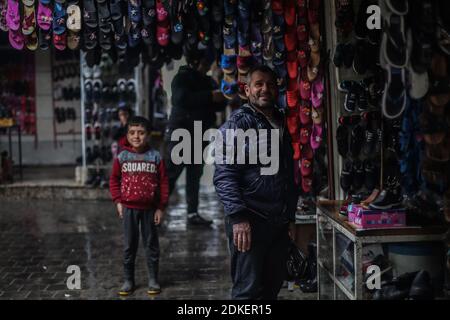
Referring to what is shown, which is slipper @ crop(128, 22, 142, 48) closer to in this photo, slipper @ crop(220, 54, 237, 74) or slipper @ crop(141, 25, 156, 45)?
slipper @ crop(141, 25, 156, 45)

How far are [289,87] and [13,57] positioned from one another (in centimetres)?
738

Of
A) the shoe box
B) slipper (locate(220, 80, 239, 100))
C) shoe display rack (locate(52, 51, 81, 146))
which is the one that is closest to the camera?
the shoe box

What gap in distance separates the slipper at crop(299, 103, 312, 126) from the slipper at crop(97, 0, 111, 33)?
1803 millimetres

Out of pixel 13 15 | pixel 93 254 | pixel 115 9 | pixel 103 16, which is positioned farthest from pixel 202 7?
pixel 93 254

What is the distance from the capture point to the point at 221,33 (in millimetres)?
5438

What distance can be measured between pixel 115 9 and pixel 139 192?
153 cm

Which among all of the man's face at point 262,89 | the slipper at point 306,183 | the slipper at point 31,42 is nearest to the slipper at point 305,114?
the slipper at point 306,183

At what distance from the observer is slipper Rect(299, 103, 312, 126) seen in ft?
16.9

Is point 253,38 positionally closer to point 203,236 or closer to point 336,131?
point 336,131

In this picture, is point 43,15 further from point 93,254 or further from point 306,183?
point 306,183

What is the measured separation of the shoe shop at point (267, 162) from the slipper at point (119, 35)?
10 mm

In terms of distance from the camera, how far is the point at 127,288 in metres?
4.91

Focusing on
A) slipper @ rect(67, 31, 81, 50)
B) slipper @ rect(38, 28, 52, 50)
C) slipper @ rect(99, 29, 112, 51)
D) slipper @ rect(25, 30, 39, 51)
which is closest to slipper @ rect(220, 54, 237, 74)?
slipper @ rect(99, 29, 112, 51)
